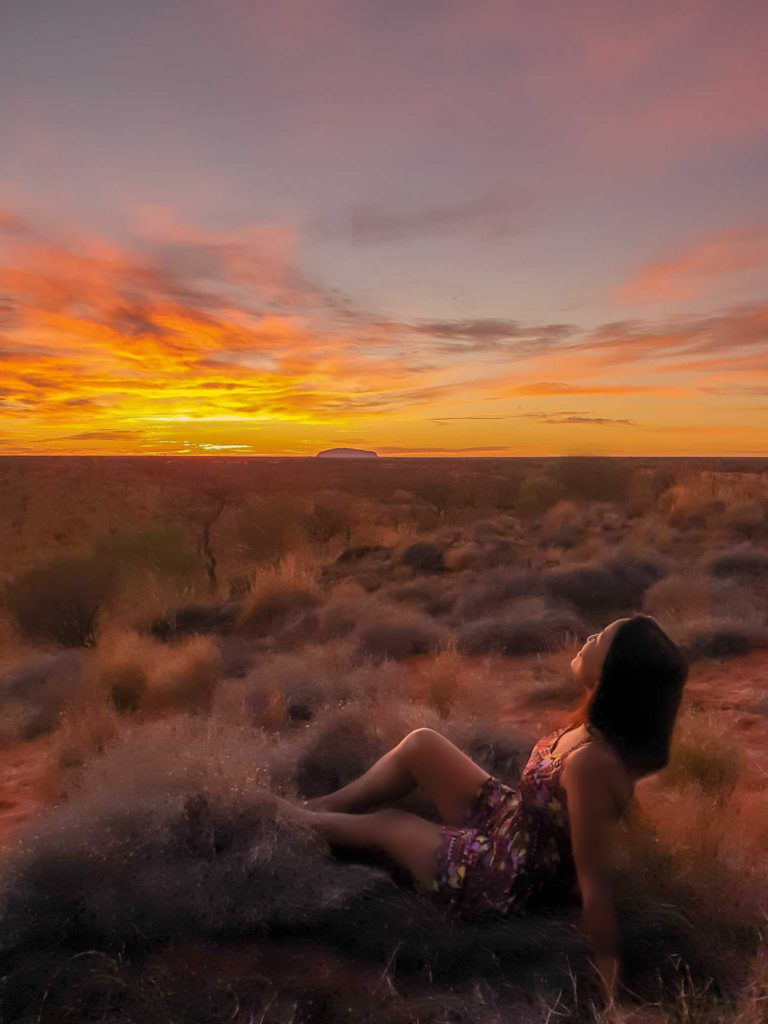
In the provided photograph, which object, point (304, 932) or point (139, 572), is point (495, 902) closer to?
point (304, 932)

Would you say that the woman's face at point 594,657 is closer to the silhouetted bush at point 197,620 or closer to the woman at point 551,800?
the woman at point 551,800

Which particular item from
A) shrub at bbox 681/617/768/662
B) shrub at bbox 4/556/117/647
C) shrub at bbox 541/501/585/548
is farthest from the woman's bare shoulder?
shrub at bbox 541/501/585/548

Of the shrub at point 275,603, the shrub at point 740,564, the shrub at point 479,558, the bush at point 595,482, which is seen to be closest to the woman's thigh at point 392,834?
the shrub at point 275,603

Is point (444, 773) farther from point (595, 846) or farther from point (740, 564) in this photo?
point (740, 564)

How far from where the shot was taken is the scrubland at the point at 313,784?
2.77m

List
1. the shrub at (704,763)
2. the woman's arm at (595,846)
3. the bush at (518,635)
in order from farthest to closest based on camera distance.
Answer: the bush at (518,635), the shrub at (704,763), the woman's arm at (595,846)

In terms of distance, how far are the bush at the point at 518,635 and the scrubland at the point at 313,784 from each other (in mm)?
30

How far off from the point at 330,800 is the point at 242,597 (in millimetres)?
8411

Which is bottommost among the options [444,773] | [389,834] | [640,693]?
[389,834]

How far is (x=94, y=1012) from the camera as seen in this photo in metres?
2.63

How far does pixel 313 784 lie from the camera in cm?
467

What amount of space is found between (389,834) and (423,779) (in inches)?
11.1

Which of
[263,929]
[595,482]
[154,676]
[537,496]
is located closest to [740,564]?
[154,676]

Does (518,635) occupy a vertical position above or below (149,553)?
below
